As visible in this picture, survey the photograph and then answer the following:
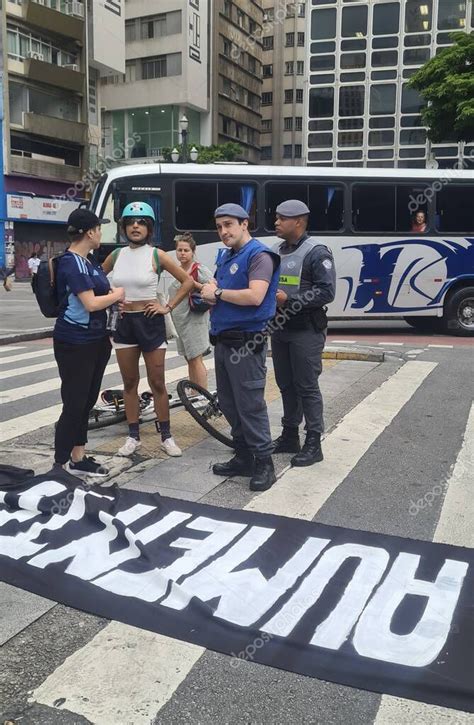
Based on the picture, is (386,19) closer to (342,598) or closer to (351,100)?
(351,100)

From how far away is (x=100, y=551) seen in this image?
12.0ft

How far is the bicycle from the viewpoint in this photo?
5.86 metres

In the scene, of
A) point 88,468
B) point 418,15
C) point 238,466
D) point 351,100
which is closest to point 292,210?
point 238,466

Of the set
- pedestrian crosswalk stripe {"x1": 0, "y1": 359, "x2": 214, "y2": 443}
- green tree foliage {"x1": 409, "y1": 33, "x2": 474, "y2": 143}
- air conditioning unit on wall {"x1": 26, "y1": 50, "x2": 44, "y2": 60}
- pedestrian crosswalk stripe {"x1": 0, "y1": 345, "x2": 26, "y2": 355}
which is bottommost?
pedestrian crosswalk stripe {"x1": 0, "y1": 345, "x2": 26, "y2": 355}

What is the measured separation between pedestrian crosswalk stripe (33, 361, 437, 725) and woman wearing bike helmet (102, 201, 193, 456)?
1.36m

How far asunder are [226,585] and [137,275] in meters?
2.56

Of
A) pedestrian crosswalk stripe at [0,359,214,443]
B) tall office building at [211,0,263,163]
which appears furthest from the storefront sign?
pedestrian crosswalk stripe at [0,359,214,443]

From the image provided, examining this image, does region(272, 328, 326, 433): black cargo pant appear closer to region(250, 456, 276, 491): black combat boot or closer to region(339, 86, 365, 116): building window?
region(250, 456, 276, 491): black combat boot

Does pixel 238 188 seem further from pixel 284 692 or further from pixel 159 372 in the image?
pixel 284 692

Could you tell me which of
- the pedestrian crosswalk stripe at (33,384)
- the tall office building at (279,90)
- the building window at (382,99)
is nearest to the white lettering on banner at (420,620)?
the pedestrian crosswalk stripe at (33,384)

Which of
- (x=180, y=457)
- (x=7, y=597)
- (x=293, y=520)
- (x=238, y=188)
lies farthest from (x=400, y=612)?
(x=238, y=188)

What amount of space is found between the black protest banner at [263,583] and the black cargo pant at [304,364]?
1323mm

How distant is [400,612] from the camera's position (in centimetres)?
305

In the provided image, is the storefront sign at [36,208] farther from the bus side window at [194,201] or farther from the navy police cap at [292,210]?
the navy police cap at [292,210]
